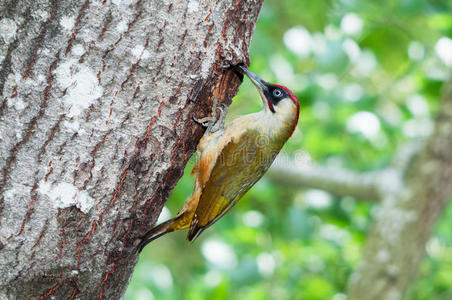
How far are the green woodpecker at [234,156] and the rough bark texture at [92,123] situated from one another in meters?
0.63

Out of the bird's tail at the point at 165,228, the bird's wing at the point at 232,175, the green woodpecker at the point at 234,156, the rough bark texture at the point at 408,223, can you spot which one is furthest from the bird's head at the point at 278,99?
the rough bark texture at the point at 408,223

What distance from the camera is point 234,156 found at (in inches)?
111

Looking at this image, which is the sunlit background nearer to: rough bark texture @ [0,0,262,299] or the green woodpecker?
the green woodpecker

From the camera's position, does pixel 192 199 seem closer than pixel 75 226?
No

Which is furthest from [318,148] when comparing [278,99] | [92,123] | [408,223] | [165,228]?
[92,123]

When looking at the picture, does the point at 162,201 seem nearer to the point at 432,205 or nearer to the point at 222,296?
the point at 222,296

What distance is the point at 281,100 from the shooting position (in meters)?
2.99

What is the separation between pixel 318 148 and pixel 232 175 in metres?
3.09

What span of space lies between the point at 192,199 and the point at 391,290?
257 cm

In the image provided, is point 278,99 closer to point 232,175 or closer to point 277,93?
point 277,93

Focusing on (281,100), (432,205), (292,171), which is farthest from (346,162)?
(281,100)

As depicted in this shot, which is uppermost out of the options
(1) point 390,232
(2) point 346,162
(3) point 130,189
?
(2) point 346,162

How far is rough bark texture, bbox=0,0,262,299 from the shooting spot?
1563mm

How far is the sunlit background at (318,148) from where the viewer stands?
3.62 metres
